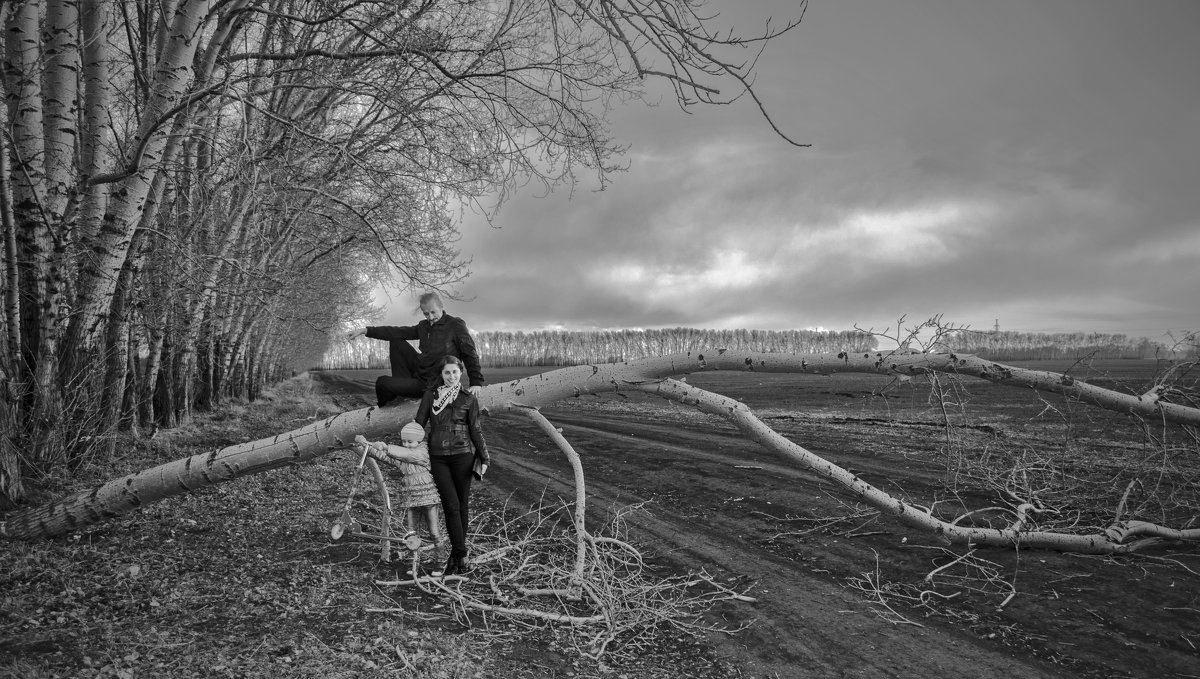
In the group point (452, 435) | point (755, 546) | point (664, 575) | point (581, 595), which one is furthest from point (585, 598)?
point (755, 546)

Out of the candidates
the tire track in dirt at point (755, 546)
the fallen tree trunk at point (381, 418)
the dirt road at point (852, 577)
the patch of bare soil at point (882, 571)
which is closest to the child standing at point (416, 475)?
the fallen tree trunk at point (381, 418)

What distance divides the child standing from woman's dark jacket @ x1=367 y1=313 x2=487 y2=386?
1.71ft

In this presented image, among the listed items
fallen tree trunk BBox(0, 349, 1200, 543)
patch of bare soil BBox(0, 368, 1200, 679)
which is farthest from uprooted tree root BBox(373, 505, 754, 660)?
fallen tree trunk BBox(0, 349, 1200, 543)

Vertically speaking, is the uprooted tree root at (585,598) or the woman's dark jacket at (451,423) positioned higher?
the woman's dark jacket at (451,423)

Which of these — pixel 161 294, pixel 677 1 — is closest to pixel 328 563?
pixel 677 1

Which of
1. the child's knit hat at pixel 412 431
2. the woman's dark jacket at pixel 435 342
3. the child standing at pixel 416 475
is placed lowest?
the child standing at pixel 416 475

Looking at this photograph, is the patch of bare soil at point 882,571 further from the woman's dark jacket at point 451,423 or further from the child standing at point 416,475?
the woman's dark jacket at point 451,423

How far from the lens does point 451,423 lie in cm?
549

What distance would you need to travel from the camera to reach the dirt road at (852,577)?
4.71 metres

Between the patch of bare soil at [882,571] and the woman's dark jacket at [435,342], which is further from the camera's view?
the woman's dark jacket at [435,342]

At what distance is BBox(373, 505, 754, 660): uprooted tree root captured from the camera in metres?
5.08

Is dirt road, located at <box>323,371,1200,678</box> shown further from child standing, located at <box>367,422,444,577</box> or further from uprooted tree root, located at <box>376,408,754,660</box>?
child standing, located at <box>367,422,444,577</box>

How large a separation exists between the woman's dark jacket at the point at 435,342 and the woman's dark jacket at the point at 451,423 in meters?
0.30

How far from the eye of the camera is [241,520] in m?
7.36
